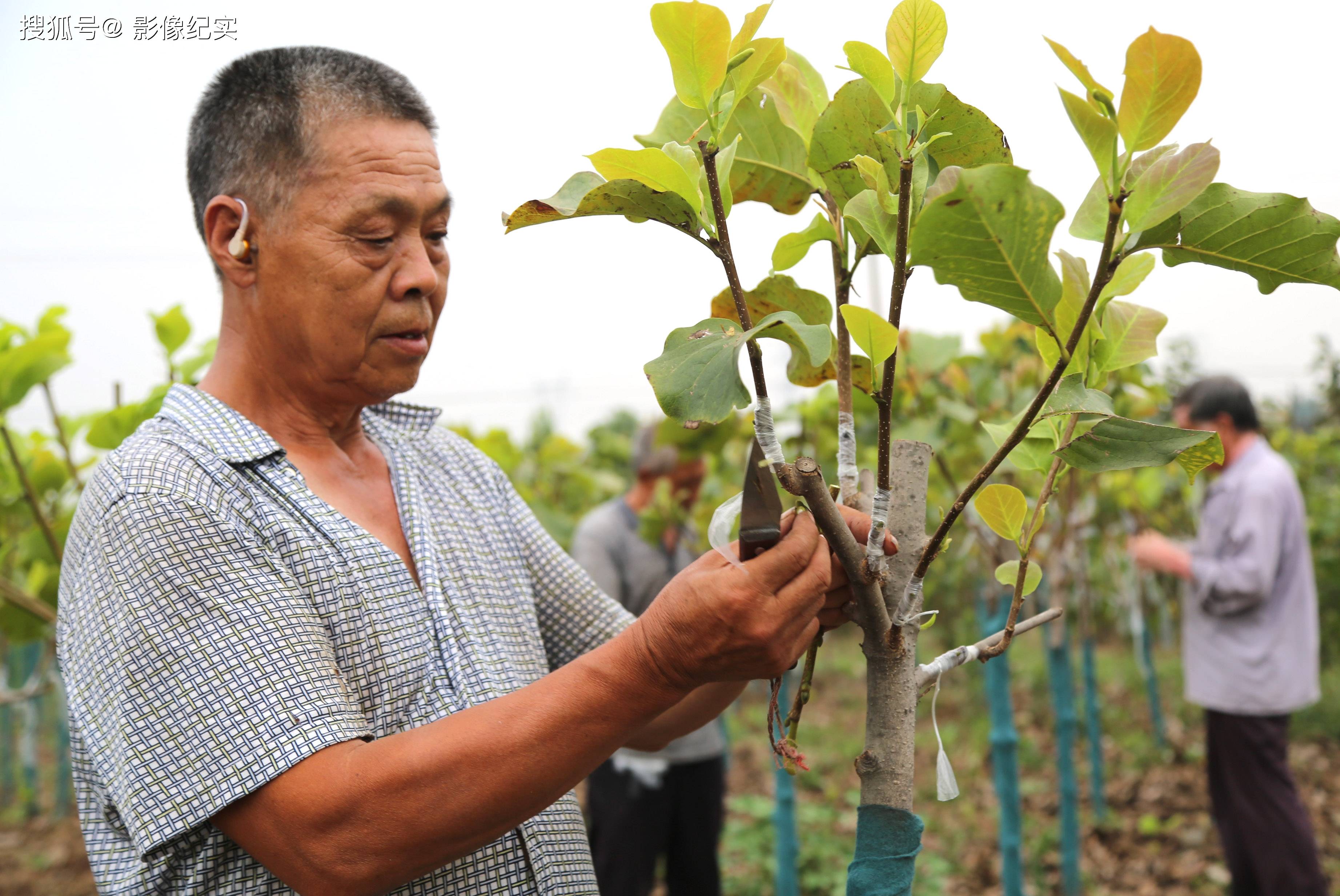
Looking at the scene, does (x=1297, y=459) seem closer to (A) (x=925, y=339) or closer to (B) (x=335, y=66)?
(A) (x=925, y=339)

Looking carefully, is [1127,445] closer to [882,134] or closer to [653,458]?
[882,134]

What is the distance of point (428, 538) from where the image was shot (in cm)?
130

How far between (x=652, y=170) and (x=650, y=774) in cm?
296

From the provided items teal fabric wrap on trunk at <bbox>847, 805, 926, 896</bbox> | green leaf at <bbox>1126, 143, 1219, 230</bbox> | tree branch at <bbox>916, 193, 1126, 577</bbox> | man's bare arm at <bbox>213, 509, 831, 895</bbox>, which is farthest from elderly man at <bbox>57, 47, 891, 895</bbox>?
green leaf at <bbox>1126, 143, 1219, 230</bbox>

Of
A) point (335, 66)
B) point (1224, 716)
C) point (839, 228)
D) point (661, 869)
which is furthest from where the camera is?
point (661, 869)

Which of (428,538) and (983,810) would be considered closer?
(428,538)

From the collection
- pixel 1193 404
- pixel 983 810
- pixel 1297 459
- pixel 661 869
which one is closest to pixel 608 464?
pixel 661 869

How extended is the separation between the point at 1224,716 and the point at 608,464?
13.6 ft

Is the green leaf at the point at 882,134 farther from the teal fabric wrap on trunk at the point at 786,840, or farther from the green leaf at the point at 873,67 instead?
the teal fabric wrap on trunk at the point at 786,840

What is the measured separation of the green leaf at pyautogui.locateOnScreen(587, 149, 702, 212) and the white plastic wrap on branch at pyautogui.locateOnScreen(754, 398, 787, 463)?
7.9 inches

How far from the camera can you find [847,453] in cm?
104

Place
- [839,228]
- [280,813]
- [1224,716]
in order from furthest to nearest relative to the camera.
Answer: [1224,716] → [839,228] → [280,813]

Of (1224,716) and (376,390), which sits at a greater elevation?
(376,390)

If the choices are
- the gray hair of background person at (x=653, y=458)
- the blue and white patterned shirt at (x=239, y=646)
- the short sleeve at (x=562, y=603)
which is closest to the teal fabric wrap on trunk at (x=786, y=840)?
the gray hair of background person at (x=653, y=458)
